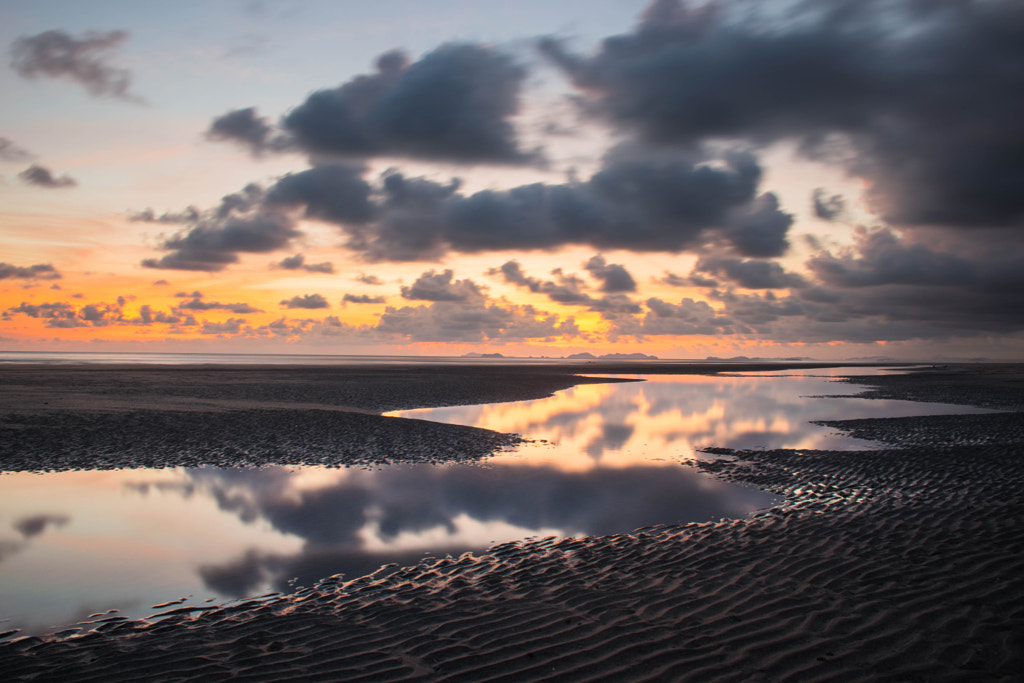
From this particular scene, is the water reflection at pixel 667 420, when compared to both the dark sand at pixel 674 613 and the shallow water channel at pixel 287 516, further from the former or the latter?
the dark sand at pixel 674 613

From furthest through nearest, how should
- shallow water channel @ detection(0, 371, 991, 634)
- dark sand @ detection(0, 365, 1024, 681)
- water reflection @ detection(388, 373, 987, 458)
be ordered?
water reflection @ detection(388, 373, 987, 458) < shallow water channel @ detection(0, 371, 991, 634) < dark sand @ detection(0, 365, 1024, 681)

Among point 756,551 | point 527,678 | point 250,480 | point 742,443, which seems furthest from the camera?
point 742,443

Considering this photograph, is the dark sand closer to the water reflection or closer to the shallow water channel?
the shallow water channel

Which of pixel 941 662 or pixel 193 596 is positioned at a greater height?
pixel 941 662

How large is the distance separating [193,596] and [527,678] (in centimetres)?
554

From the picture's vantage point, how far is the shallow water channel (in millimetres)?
8727

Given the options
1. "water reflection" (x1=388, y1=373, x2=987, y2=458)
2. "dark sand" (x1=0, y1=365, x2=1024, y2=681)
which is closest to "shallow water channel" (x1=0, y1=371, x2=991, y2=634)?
"water reflection" (x1=388, y1=373, x2=987, y2=458)

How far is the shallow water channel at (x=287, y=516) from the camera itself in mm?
8727

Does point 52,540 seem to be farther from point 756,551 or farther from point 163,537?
point 756,551

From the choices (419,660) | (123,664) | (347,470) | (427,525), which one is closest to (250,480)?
(347,470)

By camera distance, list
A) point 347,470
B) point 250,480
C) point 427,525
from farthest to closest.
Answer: point 347,470, point 250,480, point 427,525

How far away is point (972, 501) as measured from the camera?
12375 mm

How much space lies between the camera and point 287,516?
40.3 feet

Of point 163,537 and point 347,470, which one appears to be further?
point 347,470
